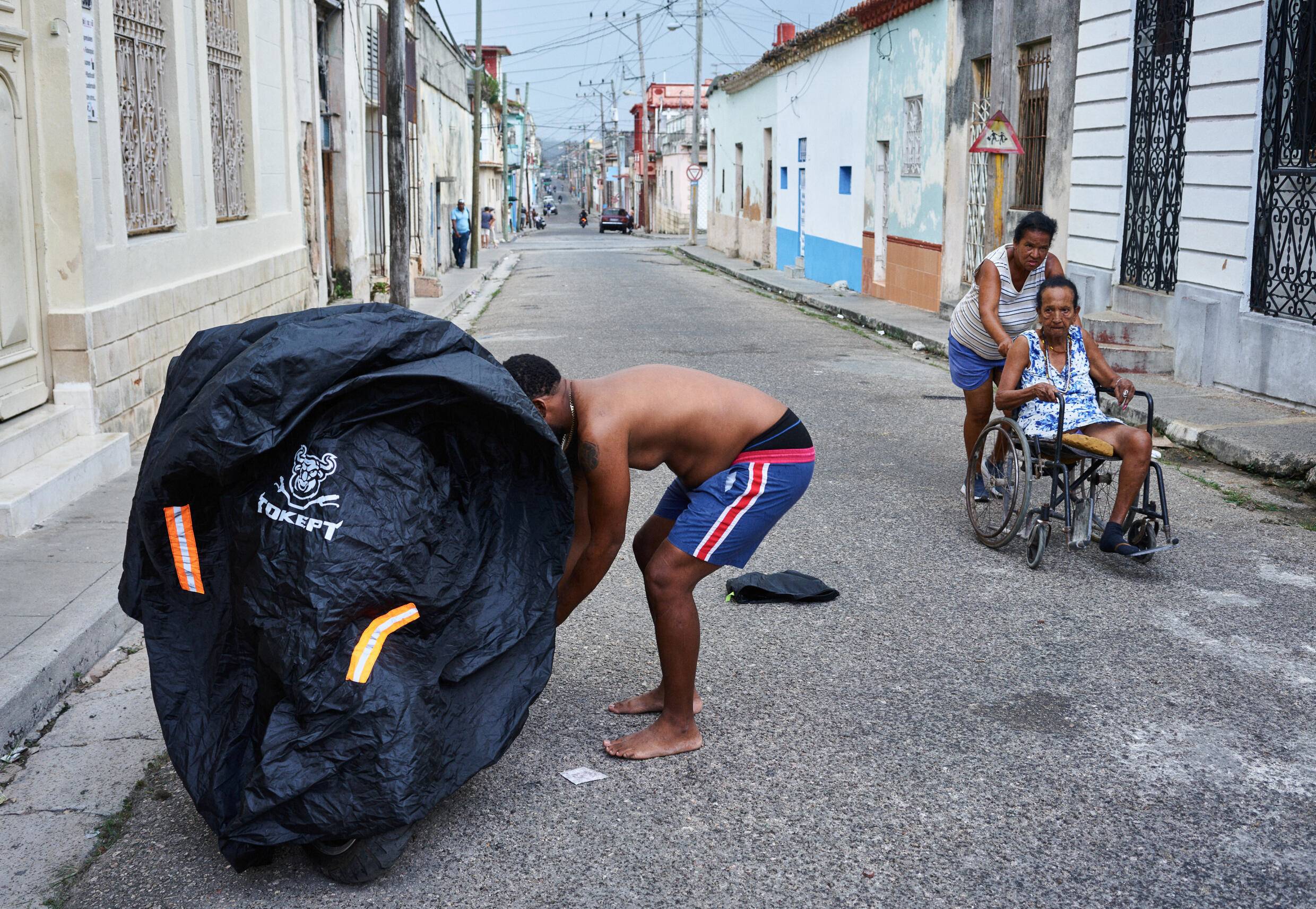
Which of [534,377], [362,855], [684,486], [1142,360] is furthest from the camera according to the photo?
[1142,360]

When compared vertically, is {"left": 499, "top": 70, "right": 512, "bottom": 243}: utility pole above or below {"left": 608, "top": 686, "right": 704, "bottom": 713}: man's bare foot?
above

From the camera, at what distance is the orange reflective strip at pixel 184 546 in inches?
128

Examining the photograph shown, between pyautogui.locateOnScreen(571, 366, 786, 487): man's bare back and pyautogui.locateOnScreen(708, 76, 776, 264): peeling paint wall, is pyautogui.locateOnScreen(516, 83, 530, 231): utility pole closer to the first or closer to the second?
pyautogui.locateOnScreen(708, 76, 776, 264): peeling paint wall

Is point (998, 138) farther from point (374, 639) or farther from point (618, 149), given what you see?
point (618, 149)

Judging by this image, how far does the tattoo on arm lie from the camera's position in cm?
361

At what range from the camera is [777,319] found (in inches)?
739

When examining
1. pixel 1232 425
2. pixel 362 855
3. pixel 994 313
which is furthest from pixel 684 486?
pixel 1232 425

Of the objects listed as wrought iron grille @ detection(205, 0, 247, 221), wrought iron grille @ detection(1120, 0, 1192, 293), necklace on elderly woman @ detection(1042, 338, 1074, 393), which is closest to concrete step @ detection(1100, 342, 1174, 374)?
wrought iron grille @ detection(1120, 0, 1192, 293)

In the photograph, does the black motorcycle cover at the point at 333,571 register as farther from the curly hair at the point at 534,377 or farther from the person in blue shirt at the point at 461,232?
the person in blue shirt at the point at 461,232

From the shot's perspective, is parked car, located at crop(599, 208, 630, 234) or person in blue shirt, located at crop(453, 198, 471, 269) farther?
parked car, located at crop(599, 208, 630, 234)

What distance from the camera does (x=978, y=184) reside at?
1698cm

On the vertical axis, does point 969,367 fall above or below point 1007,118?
below

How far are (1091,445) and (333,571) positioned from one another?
13.1 feet

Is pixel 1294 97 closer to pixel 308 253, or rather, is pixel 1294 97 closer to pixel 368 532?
pixel 368 532
